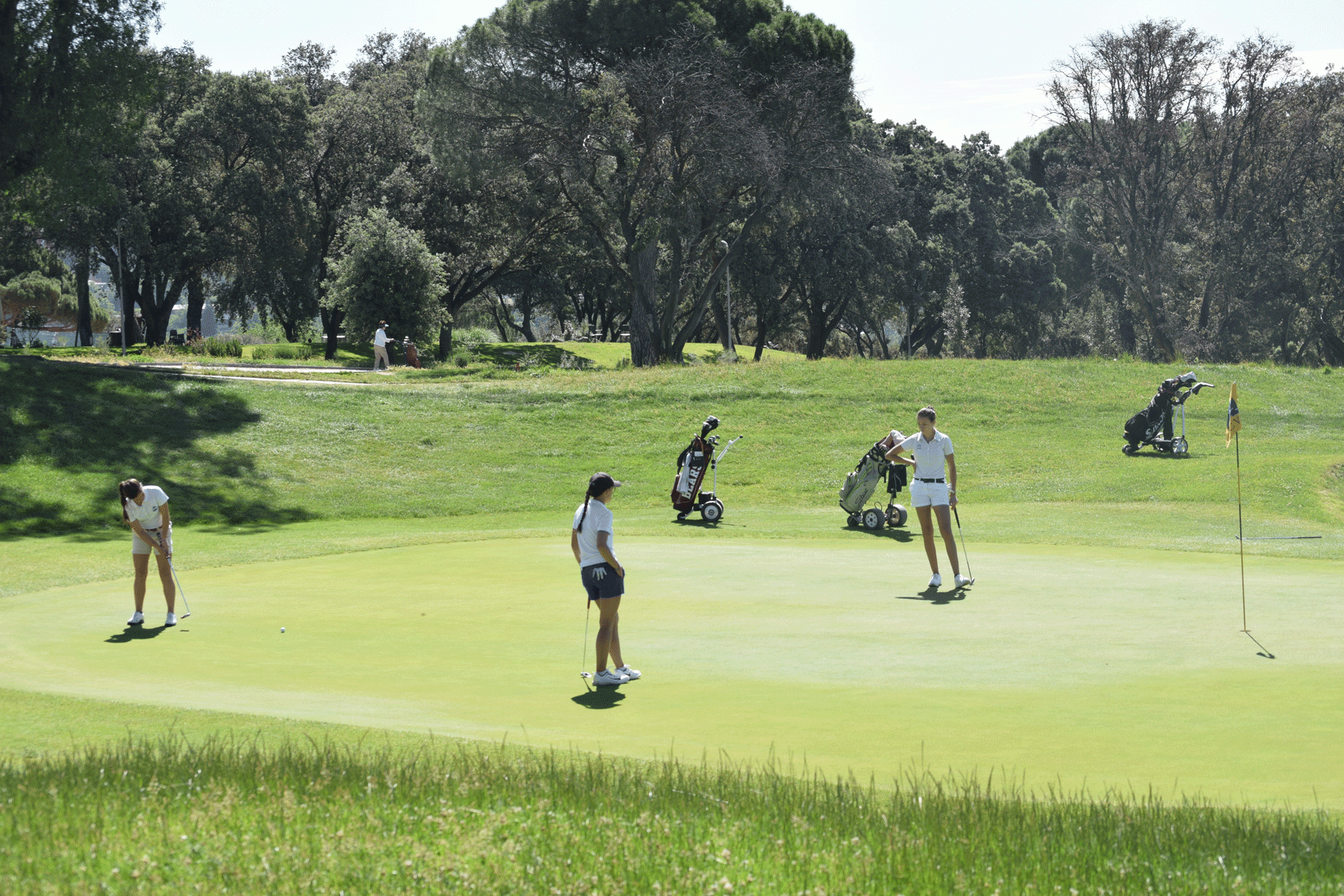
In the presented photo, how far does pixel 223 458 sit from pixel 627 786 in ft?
91.5

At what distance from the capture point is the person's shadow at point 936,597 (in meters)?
14.1

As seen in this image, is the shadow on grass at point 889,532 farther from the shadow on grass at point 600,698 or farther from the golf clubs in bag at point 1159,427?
the golf clubs in bag at point 1159,427

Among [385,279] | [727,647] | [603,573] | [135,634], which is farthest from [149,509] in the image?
[385,279]

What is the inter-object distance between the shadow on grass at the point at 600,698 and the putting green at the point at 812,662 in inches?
1.6

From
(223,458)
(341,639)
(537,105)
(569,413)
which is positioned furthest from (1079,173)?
(341,639)

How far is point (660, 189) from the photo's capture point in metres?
49.2

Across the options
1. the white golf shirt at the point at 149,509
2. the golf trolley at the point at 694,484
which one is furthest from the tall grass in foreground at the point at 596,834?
the golf trolley at the point at 694,484

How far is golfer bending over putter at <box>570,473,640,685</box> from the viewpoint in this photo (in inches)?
411

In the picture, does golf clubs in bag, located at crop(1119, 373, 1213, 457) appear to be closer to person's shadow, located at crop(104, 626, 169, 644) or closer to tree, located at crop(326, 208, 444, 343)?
person's shadow, located at crop(104, 626, 169, 644)

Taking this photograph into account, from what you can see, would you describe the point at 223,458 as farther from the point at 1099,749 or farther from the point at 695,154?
the point at 1099,749

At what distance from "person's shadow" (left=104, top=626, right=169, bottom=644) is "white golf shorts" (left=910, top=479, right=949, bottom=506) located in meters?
9.39

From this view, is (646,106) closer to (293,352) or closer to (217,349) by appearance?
(217,349)

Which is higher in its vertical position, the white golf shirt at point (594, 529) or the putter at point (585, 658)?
the white golf shirt at point (594, 529)

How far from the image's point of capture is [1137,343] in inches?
3634
